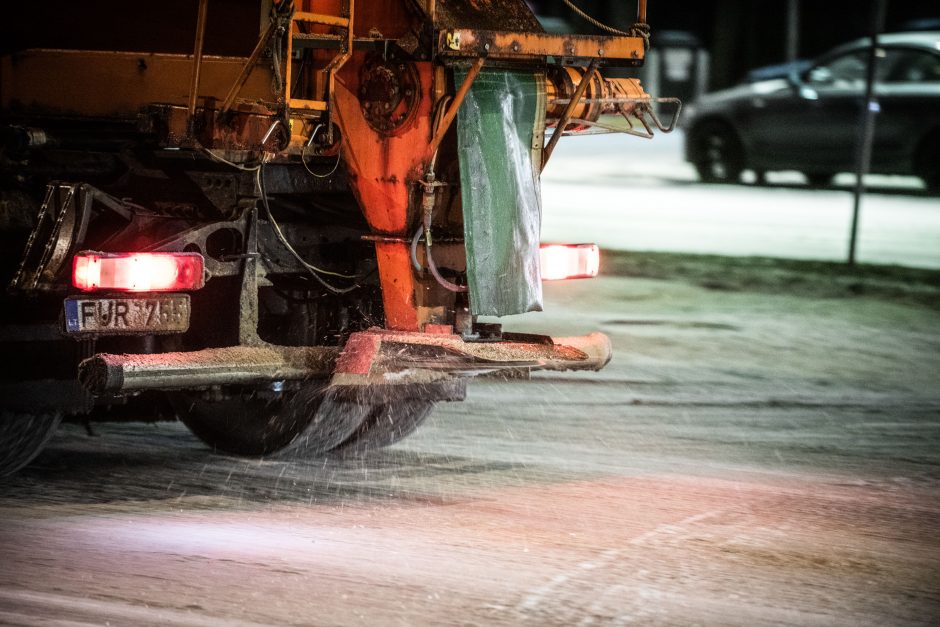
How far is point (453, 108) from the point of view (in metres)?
6.22

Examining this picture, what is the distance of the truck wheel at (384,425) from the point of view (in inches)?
289

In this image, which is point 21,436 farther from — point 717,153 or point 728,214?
point 717,153

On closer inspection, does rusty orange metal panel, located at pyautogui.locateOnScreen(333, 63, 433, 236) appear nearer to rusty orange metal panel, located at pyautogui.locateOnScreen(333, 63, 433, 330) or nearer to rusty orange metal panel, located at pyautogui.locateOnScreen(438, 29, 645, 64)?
rusty orange metal panel, located at pyautogui.locateOnScreen(333, 63, 433, 330)

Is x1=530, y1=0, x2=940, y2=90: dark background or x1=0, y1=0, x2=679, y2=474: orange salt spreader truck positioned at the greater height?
x1=530, y1=0, x2=940, y2=90: dark background

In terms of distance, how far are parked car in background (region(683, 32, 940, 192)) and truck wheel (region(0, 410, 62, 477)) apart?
14466 mm

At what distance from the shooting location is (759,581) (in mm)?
5262

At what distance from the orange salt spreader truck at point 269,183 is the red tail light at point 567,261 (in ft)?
0.38

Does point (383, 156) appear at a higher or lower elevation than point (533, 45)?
lower

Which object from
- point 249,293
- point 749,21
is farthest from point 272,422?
point 749,21

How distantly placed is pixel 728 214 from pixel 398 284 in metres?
11.9

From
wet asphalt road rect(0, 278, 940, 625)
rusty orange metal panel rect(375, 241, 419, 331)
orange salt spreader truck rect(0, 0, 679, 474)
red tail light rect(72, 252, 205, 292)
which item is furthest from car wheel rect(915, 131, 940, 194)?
red tail light rect(72, 252, 205, 292)

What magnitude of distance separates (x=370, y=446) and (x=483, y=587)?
2.37m

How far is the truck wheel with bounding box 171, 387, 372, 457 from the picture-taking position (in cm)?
711

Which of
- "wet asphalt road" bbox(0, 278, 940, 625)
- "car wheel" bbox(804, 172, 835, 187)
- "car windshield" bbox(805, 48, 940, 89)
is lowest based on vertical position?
"wet asphalt road" bbox(0, 278, 940, 625)
